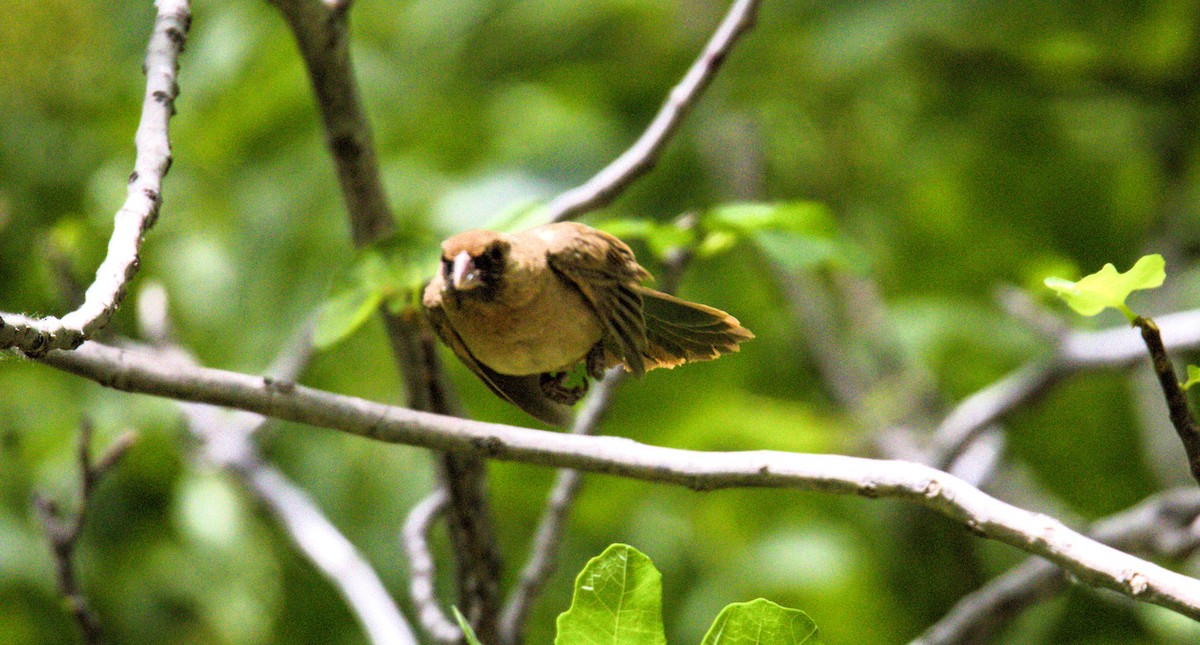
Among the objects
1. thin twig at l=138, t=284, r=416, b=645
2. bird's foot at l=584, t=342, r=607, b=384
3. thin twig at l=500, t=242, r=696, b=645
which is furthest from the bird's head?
thin twig at l=138, t=284, r=416, b=645

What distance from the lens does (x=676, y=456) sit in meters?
1.44

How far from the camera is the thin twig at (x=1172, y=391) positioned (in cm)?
133

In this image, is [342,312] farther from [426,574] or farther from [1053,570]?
Answer: [1053,570]

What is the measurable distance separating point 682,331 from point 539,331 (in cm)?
17

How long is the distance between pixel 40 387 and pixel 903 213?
380cm

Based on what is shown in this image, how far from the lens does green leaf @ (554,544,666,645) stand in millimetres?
1257

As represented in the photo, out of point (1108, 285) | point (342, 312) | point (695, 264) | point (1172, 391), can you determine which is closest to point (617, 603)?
point (1108, 285)

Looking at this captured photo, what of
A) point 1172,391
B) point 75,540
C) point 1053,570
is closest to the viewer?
point 1172,391

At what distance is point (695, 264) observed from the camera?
423 centimetres

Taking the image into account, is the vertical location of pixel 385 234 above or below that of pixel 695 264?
above

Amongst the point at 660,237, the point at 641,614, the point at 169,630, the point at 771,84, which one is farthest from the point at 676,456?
the point at 771,84

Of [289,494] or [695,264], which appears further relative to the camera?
[695,264]

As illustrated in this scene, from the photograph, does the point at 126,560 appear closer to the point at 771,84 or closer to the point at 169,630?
the point at 169,630

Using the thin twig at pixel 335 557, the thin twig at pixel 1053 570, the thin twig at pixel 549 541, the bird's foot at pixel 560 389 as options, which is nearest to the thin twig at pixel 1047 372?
the thin twig at pixel 1053 570
